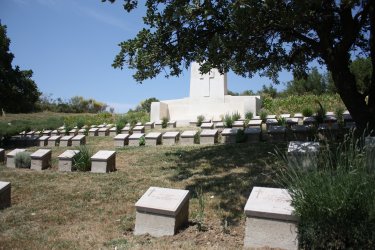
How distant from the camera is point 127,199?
5.76m

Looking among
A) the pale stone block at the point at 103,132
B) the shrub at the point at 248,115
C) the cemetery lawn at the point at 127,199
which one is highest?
the shrub at the point at 248,115

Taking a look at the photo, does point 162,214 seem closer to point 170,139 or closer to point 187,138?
point 187,138

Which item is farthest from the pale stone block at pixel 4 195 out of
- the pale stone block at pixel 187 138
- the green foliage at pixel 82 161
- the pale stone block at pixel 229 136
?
the pale stone block at pixel 229 136

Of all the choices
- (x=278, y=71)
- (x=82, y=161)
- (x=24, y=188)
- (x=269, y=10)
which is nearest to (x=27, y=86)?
(x=82, y=161)

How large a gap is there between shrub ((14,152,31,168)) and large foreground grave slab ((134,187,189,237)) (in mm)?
A: 5196

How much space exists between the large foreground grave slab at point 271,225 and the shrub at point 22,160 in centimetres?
651

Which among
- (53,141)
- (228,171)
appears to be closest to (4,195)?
(228,171)

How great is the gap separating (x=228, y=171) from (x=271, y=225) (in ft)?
10.8

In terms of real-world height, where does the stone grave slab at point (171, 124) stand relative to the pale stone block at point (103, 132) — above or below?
above

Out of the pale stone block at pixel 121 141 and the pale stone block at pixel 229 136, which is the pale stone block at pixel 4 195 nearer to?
the pale stone block at pixel 121 141

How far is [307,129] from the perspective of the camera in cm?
1018

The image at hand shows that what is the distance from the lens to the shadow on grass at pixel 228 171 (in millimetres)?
5405

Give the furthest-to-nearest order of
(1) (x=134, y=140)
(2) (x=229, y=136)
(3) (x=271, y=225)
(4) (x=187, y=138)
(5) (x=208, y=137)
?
(1) (x=134, y=140), (4) (x=187, y=138), (5) (x=208, y=137), (2) (x=229, y=136), (3) (x=271, y=225)

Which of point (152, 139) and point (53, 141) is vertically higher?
point (152, 139)
